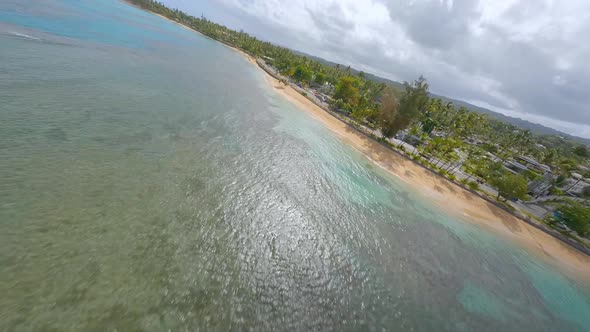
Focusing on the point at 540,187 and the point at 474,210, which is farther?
the point at 540,187

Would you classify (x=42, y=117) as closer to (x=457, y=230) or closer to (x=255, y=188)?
(x=255, y=188)

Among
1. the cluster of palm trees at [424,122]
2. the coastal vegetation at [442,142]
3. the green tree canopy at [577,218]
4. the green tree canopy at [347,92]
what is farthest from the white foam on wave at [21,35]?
the green tree canopy at [577,218]

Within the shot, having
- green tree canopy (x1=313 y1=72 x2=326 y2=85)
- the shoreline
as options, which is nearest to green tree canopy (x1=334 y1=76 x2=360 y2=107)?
the shoreline

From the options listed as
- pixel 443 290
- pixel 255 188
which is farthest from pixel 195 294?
pixel 443 290

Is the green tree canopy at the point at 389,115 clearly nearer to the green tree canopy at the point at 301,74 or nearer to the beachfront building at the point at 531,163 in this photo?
the green tree canopy at the point at 301,74

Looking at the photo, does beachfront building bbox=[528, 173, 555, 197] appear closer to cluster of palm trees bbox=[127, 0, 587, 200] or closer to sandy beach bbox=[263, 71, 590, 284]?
cluster of palm trees bbox=[127, 0, 587, 200]

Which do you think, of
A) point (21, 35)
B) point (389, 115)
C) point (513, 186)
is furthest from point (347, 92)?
point (21, 35)

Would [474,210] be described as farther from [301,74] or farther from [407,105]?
[301,74]
